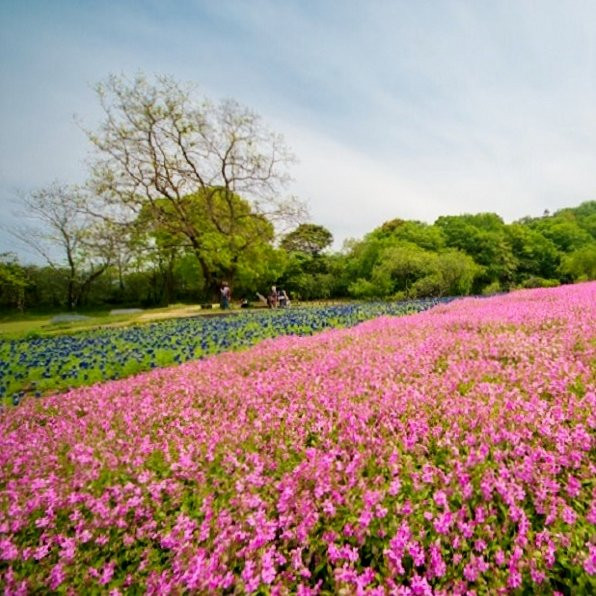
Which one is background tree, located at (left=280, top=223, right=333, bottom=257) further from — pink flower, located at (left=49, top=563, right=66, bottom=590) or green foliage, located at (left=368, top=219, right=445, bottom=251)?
pink flower, located at (left=49, top=563, right=66, bottom=590)

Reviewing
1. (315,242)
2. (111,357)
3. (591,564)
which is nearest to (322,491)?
(591,564)

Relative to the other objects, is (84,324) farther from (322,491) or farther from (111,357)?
(322,491)

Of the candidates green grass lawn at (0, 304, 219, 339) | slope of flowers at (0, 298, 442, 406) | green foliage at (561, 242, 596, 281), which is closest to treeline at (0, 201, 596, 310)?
green foliage at (561, 242, 596, 281)

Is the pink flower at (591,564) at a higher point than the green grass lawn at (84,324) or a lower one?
lower

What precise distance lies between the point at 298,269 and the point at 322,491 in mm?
43606

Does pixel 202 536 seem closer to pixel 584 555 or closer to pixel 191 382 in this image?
pixel 584 555

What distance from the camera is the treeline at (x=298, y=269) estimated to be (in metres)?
31.9

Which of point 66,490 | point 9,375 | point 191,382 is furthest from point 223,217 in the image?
point 66,490

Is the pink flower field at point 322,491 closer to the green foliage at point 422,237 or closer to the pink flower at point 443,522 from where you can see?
the pink flower at point 443,522

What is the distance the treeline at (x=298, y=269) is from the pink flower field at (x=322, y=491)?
24127 mm

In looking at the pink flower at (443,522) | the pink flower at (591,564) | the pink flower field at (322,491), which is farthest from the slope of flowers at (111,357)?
the pink flower at (591,564)

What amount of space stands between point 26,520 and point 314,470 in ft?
5.90

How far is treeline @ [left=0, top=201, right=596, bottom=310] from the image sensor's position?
31859mm

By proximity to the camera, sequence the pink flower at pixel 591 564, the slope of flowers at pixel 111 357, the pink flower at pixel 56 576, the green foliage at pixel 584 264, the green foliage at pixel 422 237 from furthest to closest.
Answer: the green foliage at pixel 422 237, the green foliage at pixel 584 264, the slope of flowers at pixel 111 357, the pink flower at pixel 56 576, the pink flower at pixel 591 564
